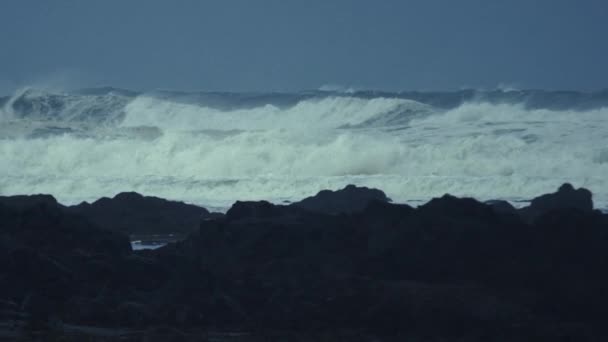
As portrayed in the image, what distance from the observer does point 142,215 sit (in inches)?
850

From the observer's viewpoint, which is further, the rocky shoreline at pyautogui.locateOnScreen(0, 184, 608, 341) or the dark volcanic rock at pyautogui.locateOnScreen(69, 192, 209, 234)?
the dark volcanic rock at pyautogui.locateOnScreen(69, 192, 209, 234)

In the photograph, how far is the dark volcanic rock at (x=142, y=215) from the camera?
20906mm

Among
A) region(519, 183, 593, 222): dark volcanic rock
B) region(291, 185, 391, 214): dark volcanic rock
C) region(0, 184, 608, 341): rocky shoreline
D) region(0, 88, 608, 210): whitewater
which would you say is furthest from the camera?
region(0, 88, 608, 210): whitewater

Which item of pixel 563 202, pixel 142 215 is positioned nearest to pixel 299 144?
pixel 142 215

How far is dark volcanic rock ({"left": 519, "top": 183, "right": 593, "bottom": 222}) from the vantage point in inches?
700

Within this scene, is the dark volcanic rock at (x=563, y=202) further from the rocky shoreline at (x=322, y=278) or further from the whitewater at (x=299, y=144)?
the whitewater at (x=299, y=144)

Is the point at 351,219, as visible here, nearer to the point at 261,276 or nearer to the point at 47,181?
the point at 261,276

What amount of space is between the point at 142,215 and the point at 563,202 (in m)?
7.46

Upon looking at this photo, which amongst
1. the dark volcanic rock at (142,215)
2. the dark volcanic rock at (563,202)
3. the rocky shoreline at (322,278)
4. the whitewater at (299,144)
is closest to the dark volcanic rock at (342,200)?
the dark volcanic rock at (142,215)

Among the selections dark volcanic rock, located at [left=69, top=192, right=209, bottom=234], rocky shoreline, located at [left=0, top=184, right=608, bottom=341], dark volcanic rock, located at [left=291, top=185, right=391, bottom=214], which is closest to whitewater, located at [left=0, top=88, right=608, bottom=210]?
dark volcanic rock, located at [left=291, top=185, right=391, bottom=214]

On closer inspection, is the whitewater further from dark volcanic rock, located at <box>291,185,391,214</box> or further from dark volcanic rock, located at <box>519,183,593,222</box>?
dark volcanic rock, located at <box>519,183,593,222</box>

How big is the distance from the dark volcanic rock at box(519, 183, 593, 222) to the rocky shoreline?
347 centimetres

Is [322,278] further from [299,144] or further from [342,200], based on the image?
[299,144]

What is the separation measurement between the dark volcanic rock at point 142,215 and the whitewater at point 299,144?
13.3 ft
